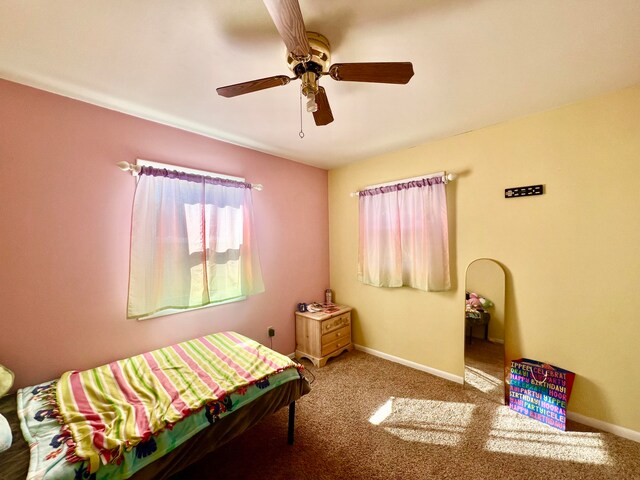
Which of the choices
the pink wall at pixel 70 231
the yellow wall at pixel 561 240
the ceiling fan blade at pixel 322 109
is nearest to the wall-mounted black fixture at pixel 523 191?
the yellow wall at pixel 561 240

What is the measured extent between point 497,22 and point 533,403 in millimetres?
2564

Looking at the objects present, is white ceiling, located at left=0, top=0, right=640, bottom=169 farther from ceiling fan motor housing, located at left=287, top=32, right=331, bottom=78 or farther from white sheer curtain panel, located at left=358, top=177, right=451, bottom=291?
white sheer curtain panel, located at left=358, top=177, right=451, bottom=291

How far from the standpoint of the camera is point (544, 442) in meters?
1.76

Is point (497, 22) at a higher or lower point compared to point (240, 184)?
higher

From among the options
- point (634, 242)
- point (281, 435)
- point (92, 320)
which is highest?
point (634, 242)

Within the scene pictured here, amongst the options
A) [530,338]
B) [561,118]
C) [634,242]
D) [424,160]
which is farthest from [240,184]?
[634,242]

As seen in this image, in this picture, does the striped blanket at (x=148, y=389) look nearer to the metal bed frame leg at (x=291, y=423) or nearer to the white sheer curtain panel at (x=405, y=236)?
the metal bed frame leg at (x=291, y=423)

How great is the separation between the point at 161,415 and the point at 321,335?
1753mm

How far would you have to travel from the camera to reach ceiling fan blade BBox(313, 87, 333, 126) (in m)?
1.42

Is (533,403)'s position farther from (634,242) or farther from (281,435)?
(281,435)

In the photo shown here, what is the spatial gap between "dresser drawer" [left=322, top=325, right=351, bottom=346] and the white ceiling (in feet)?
7.37

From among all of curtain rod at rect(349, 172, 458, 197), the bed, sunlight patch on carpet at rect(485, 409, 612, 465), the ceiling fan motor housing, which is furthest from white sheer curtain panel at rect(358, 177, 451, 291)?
the ceiling fan motor housing

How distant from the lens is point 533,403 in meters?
2.01

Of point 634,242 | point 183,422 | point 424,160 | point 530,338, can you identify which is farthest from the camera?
point 424,160
